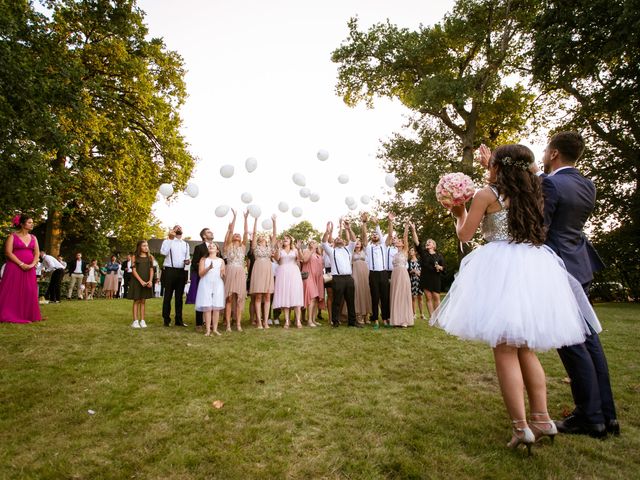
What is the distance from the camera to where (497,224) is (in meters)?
3.36

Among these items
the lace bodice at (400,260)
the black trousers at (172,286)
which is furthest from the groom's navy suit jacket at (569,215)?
the black trousers at (172,286)

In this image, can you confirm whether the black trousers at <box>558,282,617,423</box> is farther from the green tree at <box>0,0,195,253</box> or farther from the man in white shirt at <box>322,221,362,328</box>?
the green tree at <box>0,0,195,253</box>

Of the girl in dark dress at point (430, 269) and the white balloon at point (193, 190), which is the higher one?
the white balloon at point (193, 190)

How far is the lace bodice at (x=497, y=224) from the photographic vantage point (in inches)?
→ 130

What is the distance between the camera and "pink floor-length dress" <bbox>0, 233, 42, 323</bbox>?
30.3ft

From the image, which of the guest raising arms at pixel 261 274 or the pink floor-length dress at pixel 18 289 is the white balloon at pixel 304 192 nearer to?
the guest raising arms at pixel 261 274

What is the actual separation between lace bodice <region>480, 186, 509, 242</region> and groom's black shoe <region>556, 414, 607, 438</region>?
1805mm

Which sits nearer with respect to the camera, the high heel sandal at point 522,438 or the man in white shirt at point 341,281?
the high heel sandal at point 522,438

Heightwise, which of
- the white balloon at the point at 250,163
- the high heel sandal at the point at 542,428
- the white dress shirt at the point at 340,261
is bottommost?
the high heel sandal at the point at 542,428

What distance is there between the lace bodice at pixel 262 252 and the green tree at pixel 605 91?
46.1 ft

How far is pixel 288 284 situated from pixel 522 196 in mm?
7623

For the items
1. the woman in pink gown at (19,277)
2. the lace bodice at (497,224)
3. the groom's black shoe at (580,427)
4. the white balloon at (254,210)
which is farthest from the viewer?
the white balloon at (254,210)

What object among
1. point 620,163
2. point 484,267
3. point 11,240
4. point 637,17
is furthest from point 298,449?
point 620,163

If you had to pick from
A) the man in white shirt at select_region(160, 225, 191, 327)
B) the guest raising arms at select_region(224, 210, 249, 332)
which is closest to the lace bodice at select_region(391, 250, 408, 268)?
the guest raising arms at select_region(224, 210, 249, 332)
